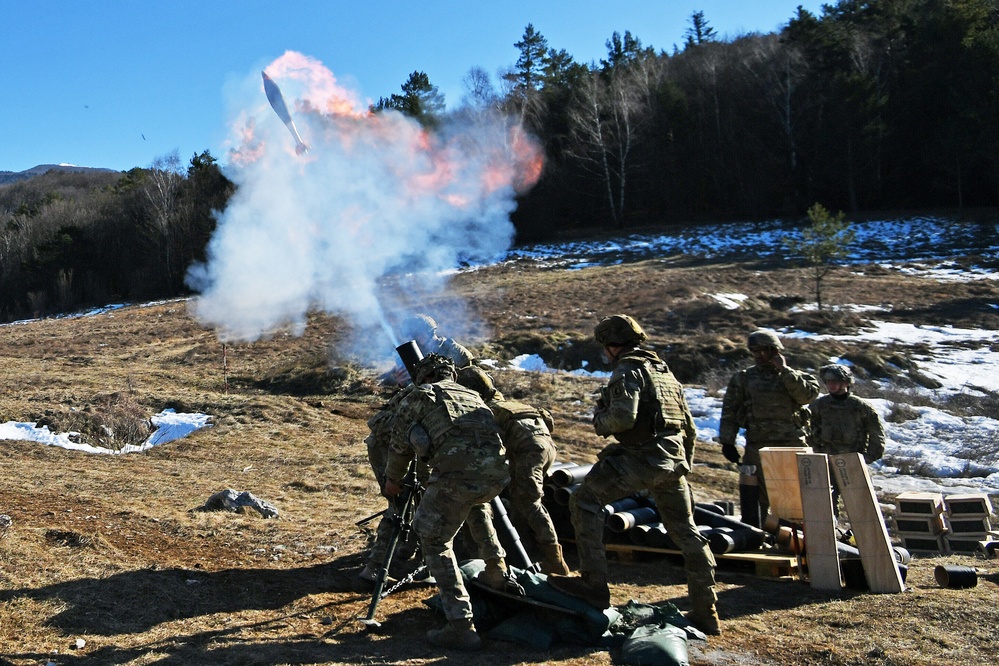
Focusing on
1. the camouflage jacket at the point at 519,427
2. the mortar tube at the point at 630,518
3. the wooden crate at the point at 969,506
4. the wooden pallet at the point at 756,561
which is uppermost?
the camouflage jacket at the point at 519,427

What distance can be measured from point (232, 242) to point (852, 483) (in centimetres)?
1125

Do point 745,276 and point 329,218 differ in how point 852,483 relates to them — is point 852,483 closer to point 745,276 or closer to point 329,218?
point 329,218

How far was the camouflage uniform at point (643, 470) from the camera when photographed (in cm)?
548

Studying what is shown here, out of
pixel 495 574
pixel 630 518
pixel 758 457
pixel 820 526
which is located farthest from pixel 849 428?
pixel 495 574

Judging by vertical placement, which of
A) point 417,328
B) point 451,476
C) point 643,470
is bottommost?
point 643,470

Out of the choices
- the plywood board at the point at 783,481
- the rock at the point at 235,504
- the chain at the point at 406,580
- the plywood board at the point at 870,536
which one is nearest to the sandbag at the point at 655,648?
the chain at the point at 406,580

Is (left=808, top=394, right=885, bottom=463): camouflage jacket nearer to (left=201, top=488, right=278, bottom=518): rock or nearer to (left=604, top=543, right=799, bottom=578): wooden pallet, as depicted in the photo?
(left=604, top=543, right=799, bottom=578): wooden pallet

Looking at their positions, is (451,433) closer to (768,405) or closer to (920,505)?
(768,405)

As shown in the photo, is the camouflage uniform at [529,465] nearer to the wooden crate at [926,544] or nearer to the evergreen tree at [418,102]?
the wooden crate at [926,544]

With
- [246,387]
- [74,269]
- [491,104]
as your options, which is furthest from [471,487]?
[74,269]

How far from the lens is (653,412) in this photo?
5.58 meters

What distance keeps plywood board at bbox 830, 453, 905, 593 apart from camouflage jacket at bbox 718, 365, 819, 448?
5.22ft

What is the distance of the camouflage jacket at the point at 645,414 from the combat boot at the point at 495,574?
45.1 inches

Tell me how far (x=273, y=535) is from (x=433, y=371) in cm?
294
